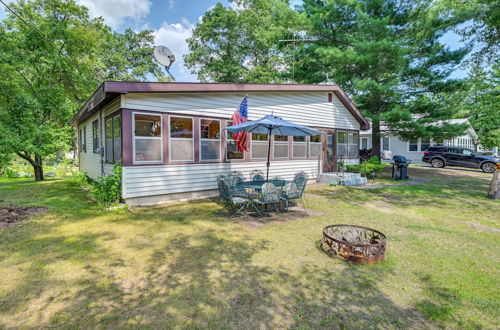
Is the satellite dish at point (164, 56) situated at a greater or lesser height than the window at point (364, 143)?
greater

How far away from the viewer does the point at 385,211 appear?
669 centimetres

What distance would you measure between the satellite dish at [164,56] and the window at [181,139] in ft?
8.49

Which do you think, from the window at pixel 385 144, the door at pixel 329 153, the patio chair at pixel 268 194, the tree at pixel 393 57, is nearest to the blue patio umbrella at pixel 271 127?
the patio chair at pixel 268 194

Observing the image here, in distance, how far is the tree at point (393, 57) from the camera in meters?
12.8

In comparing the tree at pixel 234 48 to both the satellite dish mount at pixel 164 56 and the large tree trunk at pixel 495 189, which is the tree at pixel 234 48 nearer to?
the satellite dish mount at pixel 164 56

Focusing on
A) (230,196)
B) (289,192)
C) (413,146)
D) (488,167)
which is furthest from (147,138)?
(413,146)

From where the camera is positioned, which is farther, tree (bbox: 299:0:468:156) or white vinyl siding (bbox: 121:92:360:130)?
tree (bbox: 299:0:468:156)

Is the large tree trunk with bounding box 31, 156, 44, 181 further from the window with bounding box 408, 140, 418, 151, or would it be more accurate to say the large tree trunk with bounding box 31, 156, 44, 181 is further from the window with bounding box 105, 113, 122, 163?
the window with bounding box 408, 140, 418, 151

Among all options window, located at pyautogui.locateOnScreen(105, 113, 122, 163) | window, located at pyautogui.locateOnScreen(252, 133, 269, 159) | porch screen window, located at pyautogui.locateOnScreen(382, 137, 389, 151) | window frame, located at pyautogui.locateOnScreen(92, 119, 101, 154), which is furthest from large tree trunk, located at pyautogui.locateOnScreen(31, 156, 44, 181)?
porch screen window, located at pyautogui.locateOnScreen(382, 137, 389, 151)

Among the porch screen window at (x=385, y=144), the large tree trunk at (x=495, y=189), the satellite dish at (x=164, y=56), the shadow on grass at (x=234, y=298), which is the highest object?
the satellite dish at (x=164, y=56)

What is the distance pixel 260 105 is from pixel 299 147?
2774 millimetres

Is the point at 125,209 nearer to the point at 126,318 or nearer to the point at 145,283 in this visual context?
the point at 145,283

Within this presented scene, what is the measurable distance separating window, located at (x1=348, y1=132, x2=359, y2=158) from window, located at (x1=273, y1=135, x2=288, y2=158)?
436 centimetres

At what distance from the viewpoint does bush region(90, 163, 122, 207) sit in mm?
6570
